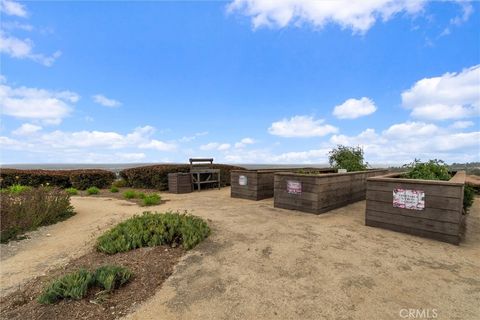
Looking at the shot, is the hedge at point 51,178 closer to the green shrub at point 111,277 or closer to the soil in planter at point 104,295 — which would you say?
the soil in planter at point 104,295

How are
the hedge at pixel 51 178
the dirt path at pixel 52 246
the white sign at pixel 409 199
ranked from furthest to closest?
the hedge at pixel 51 178 → the white sign at pixel 409 199 → the dirt path at pixel 52 246

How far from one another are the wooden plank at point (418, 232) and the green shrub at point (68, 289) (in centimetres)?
501

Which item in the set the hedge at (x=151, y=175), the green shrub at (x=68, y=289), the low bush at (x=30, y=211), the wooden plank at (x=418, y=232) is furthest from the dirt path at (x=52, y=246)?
the wooden plank at (x=418, y=232)

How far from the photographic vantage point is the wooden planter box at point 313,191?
630cm

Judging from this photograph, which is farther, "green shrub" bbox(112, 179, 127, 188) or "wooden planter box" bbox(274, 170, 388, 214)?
"green shrub" bbox(112, 179, 127, 188)

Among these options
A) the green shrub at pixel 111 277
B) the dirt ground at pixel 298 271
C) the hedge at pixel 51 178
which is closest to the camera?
the dirt ground at pixel 298 271

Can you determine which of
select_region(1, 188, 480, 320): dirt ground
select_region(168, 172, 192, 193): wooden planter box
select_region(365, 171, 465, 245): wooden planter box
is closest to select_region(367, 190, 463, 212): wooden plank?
select_region(365, 171, 465, 245): wooden planter box

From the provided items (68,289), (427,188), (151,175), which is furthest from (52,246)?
(151,175)

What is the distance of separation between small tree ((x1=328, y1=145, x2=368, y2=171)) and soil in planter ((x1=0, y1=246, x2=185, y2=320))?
8.75 metres

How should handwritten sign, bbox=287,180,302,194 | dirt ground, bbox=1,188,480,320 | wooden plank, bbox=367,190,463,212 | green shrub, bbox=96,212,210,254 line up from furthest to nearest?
handwritten sign, bbox=287,180,302,194, wooden plank, bbox=367,190,463,212, green shrub, bbox=96,212,210,254, dirt ground, bbox=1,188,480,320

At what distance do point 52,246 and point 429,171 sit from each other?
26.6 ft

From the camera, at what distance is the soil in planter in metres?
2.48

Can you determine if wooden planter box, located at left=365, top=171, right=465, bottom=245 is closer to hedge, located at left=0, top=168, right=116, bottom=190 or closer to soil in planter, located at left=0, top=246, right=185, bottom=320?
soil in planter, located at left=0, top=246, right=185, bottom=320
